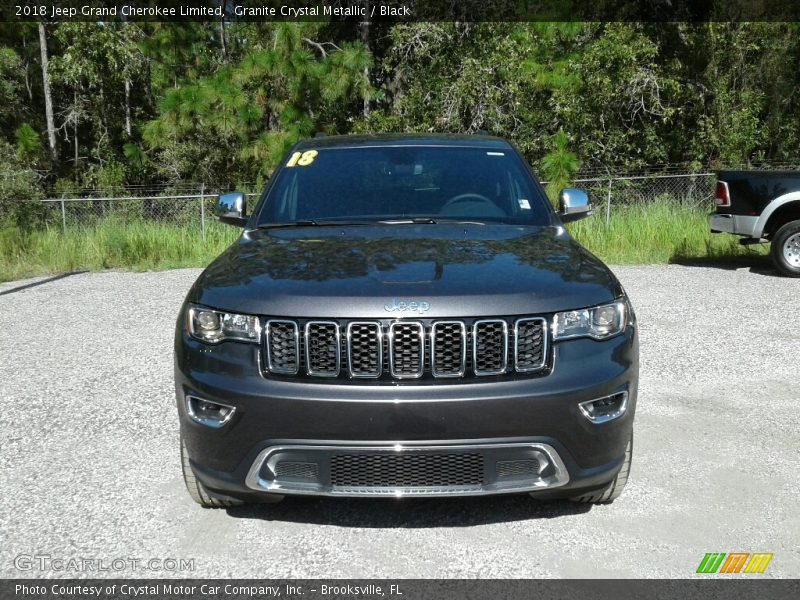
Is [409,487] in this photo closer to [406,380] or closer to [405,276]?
[406,380]

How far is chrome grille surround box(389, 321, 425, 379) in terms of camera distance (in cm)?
293

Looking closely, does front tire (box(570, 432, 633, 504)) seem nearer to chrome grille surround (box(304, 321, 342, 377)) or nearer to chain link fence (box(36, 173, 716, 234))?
chrome grille surround (box(304, 321, 342, 377))

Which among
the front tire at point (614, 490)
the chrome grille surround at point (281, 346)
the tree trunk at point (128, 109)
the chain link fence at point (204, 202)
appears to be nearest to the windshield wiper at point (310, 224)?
the chrome grille surround at point (281, 346)

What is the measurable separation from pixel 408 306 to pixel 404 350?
166mm

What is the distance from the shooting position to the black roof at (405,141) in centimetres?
480

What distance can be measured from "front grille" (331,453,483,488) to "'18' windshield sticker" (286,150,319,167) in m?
2.30

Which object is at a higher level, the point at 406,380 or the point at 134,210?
the point at 406,380

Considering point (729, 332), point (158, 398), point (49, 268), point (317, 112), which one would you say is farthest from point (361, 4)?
point (158, 398)

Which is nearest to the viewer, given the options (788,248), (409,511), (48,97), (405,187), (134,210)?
(409,511)

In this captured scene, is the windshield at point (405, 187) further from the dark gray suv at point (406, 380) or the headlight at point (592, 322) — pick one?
the headlight at point (592, 322)

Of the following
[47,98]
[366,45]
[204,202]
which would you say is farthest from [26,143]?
[366,45]

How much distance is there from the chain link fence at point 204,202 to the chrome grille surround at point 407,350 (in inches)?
577

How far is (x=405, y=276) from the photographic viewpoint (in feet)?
10.3

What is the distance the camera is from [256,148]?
1941cm
